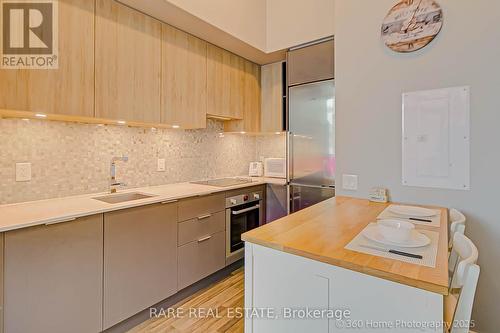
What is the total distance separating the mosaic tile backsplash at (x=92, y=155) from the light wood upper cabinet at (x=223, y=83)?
14.1 inches

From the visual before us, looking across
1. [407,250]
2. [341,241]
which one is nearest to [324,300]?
[341,241]

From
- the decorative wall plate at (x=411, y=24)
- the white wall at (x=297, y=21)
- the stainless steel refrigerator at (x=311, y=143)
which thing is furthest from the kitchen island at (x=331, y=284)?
the white wall at (x=297, y=21)

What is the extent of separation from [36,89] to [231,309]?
6.58 feet

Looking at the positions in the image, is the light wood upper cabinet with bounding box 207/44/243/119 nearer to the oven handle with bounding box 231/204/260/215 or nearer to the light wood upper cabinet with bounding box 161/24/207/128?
the light wood upper cabinet with bounding box 161/24/207/128

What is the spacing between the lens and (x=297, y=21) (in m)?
2.72

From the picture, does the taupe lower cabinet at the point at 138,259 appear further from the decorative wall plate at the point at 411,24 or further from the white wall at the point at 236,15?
the decorative wall plate at the point at 411,24

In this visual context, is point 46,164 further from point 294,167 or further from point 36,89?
point 294,167

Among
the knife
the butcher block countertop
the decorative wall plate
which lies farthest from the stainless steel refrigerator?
the knife

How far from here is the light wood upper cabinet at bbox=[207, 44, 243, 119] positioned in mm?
2645

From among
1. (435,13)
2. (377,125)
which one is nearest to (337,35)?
(435,13)

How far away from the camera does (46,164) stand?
5.90ft

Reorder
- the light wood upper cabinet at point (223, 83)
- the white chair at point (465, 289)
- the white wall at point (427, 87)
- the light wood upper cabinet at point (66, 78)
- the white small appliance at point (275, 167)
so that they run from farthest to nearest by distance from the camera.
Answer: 1. the white small appliance at point (275, 167)
2. the light wood upper cabinet at point (223, 83)
3. the white wall at point (427, 87)
4. the light wood upper cabinet at point (66, 78)
5. the white chair at point (465, 289)

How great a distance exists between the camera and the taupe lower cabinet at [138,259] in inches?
65.4

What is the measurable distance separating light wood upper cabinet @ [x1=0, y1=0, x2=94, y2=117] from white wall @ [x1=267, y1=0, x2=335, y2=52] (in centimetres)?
181
